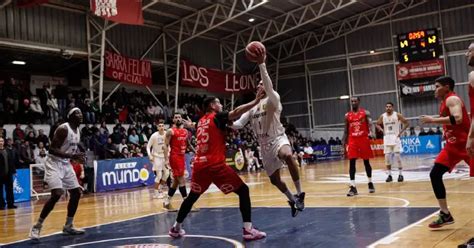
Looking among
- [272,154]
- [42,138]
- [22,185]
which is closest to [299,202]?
[272,154]

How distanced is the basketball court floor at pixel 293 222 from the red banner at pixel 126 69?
14.0 m

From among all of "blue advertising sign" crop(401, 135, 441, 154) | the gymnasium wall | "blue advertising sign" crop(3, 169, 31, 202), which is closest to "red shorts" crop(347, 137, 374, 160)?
"blue advertising sign" crop(3, 169, 31, 202)

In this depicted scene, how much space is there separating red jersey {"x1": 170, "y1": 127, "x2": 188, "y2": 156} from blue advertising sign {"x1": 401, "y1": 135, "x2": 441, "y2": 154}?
23.9 metres

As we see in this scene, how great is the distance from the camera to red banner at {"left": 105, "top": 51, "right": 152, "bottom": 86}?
83.6 ft

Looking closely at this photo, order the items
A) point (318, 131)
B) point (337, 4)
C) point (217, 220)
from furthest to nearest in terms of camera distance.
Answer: point (318, 131), point (337, 4), point (217, 220)

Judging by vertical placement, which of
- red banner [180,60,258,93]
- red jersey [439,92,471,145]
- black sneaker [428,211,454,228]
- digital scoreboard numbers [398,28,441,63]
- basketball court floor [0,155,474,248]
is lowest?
basketball court floor [0,155,474,248]

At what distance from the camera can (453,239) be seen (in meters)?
5.75

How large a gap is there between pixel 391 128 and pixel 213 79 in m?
18.6

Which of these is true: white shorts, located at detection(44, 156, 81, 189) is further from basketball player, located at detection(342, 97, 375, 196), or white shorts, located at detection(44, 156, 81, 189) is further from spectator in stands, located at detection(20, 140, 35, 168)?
spectator in stands, located at detection(20, 140, 35, 168)

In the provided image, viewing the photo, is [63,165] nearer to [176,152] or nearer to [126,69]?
[176,152]

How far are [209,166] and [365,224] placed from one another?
2.31 m

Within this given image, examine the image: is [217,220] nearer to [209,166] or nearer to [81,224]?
[209,166]

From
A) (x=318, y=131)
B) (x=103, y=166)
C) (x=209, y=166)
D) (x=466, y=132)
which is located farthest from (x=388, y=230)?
(x=318, y=131)

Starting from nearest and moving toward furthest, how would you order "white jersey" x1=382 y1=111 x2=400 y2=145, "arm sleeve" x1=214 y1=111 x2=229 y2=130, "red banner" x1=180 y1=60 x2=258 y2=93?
"arm sleeve" x1=214 y1=111 x2=229 y2=130, "white jersey" x1=382 y1=111 x2=400 y2=145, "red banner" x1=180 y1=60 x2=258 y2=93
